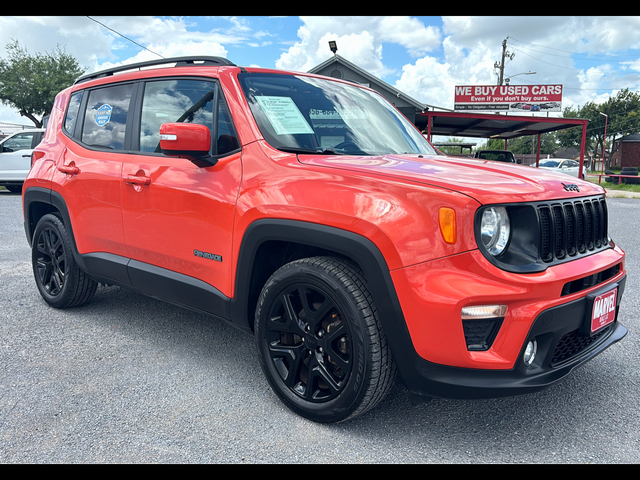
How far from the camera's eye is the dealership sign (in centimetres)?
2786

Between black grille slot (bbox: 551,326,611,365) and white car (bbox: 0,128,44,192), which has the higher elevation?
white car (bbox: 0,128,44,192)

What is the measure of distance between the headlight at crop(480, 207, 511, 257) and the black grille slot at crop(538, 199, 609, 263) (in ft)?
0.50

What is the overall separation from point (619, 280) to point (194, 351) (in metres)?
2.61

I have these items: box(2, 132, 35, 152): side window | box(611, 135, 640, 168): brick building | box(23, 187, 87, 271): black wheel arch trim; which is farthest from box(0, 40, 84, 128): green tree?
box(611, 135, 640, 168): brick building

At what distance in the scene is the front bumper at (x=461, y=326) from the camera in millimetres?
2008

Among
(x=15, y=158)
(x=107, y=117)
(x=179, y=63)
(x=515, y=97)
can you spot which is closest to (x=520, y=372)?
(x=179, y=63)

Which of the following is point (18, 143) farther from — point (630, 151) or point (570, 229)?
point (630, 151)

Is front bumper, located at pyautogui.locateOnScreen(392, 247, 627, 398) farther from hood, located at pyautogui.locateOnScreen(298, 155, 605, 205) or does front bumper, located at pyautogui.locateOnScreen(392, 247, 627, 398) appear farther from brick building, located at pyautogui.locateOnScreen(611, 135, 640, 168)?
brick building, located at pyautogui.locateOnScreen(611, 135, 640, 168)

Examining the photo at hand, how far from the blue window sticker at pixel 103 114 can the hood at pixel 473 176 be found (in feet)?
6.23

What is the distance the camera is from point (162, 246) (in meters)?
3.12

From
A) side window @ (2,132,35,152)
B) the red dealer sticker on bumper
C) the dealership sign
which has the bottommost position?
the red dealer sticker on bumper

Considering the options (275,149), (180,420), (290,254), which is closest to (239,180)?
(275,149)

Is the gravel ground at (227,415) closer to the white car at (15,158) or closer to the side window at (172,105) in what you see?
the side window at (172,105)

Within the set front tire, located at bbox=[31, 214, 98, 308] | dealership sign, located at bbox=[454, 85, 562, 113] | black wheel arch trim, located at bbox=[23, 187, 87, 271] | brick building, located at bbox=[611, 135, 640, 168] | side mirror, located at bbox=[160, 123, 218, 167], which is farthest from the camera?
brick building, located at bbox=[611, 135, 640, 168]
